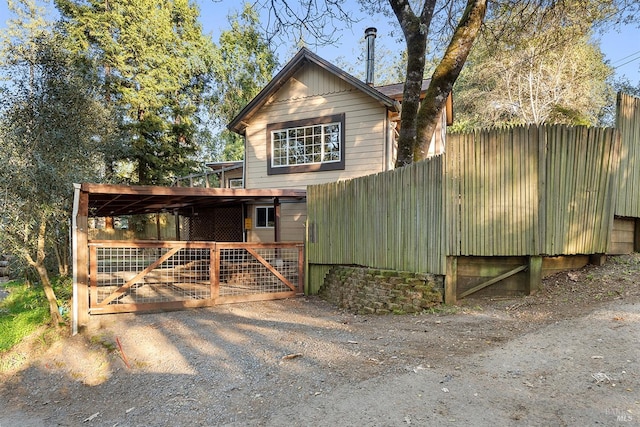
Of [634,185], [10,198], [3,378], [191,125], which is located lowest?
[3,378]

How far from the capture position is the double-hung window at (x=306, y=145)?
1102cm

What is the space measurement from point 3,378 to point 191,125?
17474mm

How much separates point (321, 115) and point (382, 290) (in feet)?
21.1

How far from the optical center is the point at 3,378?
4.98 m

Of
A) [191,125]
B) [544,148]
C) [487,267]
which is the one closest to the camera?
[544,148]

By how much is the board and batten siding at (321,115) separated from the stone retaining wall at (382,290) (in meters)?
3.78

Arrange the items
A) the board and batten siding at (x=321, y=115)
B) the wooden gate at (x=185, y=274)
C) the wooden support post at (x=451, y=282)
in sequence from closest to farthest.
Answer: the wooden support post at (x=451, y=282) < the wooden gate at (x=185, y=274) < the board and batten siding at (x=321, y=115)

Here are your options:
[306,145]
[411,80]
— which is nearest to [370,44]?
[306,145]

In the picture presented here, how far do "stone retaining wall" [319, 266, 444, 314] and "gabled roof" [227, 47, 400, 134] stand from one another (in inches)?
196

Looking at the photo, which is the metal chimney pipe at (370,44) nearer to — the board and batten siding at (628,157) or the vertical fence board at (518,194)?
the board and batten siding at (628,157)

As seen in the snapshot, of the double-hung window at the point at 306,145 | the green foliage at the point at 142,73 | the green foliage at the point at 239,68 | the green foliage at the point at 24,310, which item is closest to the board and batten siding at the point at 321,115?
the double-hung window at the point at 306,145

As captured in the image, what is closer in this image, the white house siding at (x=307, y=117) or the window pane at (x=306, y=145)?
the white house siding at (x=307, y=117)

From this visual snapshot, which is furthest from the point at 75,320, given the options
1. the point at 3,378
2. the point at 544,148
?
the point at 544,148

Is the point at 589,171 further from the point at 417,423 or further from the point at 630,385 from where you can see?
the point at 417,423
